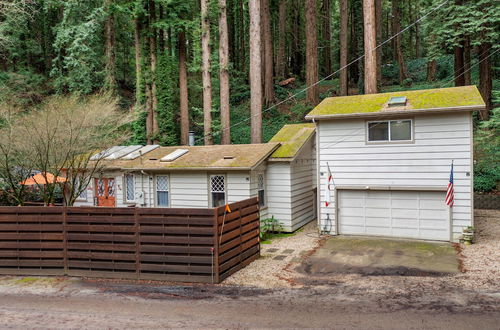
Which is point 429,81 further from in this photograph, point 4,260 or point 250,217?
point 4,260

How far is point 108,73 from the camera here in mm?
21562

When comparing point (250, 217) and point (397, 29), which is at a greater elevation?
point (397, 29)

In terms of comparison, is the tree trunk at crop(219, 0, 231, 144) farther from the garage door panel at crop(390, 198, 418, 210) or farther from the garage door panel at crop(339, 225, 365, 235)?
the garage door panel at crop(390, 198, 418, 210)

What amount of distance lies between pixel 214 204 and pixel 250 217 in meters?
4.14

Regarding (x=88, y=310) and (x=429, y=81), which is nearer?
(x=88, y=310)

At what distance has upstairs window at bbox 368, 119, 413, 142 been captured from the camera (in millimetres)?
11625

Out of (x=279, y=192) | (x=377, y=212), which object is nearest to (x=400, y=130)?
(x=377, y=212)

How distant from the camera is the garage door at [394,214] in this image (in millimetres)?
11375

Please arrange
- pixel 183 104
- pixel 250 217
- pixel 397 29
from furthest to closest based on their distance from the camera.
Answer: pixel 397 29 < pixel 183 104 < pixel 250 217

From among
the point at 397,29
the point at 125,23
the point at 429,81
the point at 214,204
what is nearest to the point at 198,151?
the point at 214,204

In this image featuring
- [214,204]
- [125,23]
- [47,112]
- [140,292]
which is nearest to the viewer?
[140,292]

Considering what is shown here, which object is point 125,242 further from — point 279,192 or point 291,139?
point 291,139

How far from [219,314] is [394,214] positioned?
776 centimetres

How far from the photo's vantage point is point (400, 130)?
460 inches
